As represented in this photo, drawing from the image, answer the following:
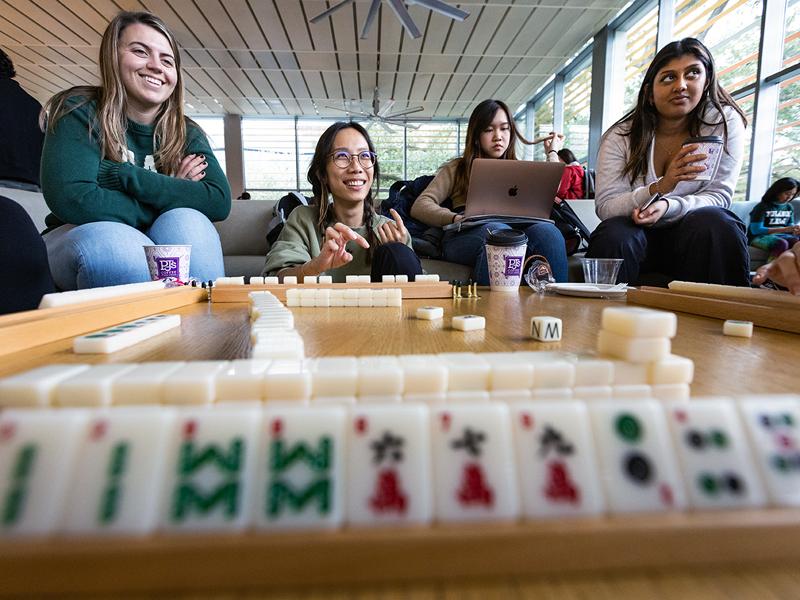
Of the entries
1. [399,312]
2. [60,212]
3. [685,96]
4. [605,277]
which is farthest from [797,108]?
[60,212]

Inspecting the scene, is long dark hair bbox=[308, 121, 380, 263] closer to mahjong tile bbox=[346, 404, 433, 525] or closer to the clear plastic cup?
the clear plastic cup

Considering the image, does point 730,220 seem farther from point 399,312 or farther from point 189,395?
point 189,395

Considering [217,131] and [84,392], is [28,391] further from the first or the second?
[217,131]

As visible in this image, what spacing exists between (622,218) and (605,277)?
0.60 meters

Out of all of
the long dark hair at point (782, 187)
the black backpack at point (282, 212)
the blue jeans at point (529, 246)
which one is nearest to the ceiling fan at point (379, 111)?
the black backpack at point (282, 212)

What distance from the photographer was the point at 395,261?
156 cm

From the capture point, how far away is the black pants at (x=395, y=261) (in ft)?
5.13

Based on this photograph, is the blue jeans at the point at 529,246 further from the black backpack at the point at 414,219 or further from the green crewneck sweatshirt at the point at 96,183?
the green crewneck sweatshirt at the point at 96,183

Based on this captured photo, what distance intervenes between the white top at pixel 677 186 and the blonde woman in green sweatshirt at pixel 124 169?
62.7 inches

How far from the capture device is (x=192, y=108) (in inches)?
319

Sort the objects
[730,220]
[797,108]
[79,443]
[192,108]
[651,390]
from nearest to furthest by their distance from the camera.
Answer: [79,443]
[651,390]
[730,220]
[797,108]
[192,108]

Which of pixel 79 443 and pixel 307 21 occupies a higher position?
pixel 307 21

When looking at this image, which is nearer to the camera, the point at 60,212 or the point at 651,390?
the point at 651,390

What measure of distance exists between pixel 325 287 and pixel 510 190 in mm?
1245
